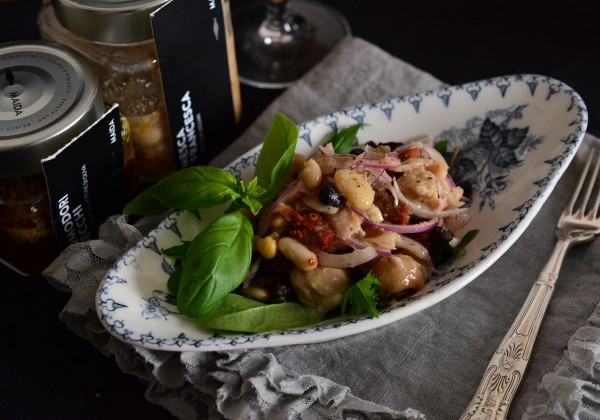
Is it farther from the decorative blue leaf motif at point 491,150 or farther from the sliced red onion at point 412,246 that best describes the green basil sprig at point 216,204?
the decorative blue leaf motif at point 491,150

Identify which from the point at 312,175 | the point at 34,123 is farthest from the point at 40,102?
the point at 312,175

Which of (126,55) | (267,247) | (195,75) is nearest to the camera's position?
(267,247)

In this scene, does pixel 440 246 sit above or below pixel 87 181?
below

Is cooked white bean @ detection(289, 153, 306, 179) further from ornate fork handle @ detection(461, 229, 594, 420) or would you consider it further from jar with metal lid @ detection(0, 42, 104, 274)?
ornate fork handle @ detection(461, 229, 594, 420)

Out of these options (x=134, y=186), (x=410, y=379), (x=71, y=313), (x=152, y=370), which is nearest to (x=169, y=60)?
(x=134, y=186)

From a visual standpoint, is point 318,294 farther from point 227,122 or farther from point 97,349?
point 227,122

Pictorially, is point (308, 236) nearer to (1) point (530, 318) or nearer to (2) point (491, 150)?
(1) point (530, 318)

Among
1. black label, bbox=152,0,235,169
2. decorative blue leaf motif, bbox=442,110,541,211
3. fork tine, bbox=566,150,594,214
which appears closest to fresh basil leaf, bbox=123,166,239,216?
black label, bbox=152,0,235,169
